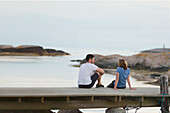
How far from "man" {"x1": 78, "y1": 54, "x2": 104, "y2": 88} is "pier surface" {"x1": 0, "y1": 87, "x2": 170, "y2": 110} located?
44 cm

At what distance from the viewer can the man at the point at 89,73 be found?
35.9 feet

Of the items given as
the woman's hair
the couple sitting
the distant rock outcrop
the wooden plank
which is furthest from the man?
the distant rock outcrop

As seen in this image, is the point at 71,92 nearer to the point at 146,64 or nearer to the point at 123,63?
the point at 123,63

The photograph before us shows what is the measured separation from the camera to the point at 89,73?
10.9 meters

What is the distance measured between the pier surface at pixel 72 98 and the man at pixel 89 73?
1.43 ft

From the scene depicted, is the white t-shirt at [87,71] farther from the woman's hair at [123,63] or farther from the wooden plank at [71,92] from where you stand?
the woman's hair at [123,63]

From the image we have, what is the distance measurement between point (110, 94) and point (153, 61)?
23537 mm

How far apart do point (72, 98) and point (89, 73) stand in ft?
4.00

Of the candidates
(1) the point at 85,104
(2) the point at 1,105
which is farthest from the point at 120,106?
(2) the point at 1,105

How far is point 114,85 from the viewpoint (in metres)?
11.3

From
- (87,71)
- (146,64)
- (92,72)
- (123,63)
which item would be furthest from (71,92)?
(146,64)

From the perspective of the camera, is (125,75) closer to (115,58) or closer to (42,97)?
(42,97)

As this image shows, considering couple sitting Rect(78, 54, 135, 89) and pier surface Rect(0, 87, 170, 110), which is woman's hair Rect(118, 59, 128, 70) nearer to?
couple sitting Rect(78, 54, 135, 89)

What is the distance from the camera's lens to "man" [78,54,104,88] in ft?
35.9
